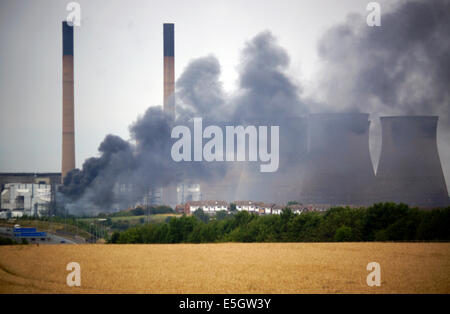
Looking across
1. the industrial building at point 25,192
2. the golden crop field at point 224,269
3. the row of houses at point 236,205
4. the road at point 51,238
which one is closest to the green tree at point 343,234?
the golden crop field at point 224,269

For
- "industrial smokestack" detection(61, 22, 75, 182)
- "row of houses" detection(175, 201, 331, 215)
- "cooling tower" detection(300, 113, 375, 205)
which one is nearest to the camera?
"cooling tower" detection(300, 113, 375, 205)

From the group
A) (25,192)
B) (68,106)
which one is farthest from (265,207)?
(25,192)

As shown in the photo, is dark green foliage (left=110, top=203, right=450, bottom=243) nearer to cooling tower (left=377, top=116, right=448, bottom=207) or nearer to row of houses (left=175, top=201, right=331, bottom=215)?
cooling tower (left=377, top=116, right=448, bottom=207)

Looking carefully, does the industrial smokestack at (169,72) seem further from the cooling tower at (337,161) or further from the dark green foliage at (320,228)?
the dark green foliage at (320,228)

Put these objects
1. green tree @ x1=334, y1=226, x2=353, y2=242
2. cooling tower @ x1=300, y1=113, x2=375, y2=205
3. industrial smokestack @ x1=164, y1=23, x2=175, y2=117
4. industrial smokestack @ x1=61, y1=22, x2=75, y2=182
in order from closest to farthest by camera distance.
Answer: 1. green tree @ x1=334, y1=226, x2=353, y2=242
2. cooling tower @ x1=300, y1=113, x2=375, y2=205
3. industrial smokestack @ x1=61, y1=22, x2=75, y2=182
4. industrial smokestack @ x1=164, y1=23, x2=175, y2=117

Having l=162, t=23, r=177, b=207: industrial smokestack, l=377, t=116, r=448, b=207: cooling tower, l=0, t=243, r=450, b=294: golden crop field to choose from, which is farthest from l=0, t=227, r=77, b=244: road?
l=377, t=116, r=448, b=207: cooling tower
